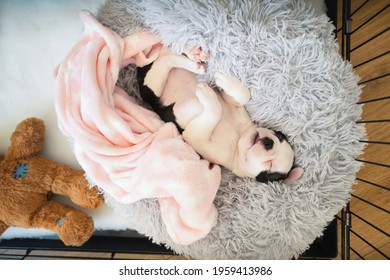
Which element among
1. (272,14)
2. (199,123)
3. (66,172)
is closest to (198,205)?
(199,123)

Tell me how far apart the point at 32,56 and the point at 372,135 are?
0.95 metres

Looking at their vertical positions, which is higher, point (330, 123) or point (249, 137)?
point (330, 123)

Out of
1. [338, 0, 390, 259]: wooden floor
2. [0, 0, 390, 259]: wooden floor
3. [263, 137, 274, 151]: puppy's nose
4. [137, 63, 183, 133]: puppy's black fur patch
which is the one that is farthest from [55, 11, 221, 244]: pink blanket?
[338, 0, 390, 259]: wooden floor

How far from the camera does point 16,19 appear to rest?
0.99 meters

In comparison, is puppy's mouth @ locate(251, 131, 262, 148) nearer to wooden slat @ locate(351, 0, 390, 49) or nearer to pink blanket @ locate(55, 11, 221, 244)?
pink blanket @ locate(55, 11, 221, 244)

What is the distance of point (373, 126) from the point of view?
1.07m

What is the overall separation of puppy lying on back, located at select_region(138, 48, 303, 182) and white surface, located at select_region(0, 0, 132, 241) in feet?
0.81

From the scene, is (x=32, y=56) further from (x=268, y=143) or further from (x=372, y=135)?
(x=372, y=135)

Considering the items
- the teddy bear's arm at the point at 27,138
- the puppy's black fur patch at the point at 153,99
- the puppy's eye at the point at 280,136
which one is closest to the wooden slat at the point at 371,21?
the puppy's eye at the point at 280,136

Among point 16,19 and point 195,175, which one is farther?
point 16,19

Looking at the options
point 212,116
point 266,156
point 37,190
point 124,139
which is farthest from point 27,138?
point 266,156

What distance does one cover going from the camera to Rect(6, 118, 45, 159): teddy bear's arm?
3.15 ft

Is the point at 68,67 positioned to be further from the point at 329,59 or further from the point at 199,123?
the point at 329,59

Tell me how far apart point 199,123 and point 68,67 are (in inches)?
13.0
